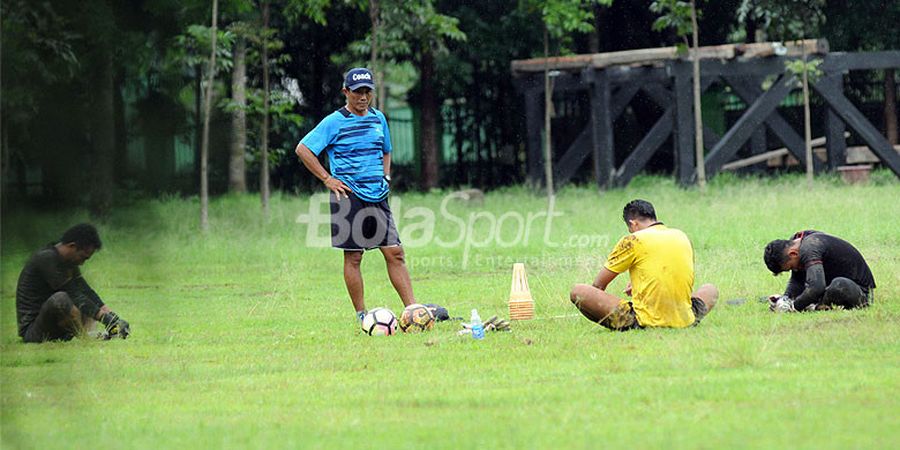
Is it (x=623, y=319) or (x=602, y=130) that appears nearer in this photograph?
(x=623, y=319)

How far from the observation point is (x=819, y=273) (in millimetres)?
9453

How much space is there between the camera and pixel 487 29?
32.0m

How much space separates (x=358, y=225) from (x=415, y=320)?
2.92 feet

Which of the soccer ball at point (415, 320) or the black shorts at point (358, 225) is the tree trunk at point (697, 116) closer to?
the black shorts at point (358, 225)

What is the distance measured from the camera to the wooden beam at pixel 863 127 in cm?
2542

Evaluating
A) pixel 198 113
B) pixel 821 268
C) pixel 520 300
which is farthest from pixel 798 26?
pixel 198 113

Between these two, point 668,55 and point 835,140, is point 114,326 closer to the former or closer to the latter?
point 668,55

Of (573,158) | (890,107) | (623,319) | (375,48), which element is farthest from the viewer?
(890,107)

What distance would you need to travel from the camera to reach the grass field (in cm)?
409

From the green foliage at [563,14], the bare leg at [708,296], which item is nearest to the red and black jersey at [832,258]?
the bare leg at [708,296]

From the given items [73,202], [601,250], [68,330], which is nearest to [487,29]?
[601,250]

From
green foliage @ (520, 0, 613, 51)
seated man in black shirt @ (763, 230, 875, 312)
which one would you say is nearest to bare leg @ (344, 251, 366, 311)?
seated man in black shirt @ (763, 230, 875, 312)

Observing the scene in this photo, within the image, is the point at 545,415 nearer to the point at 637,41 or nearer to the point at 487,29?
the point at 487,29

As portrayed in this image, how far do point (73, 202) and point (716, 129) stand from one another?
32216 mm
